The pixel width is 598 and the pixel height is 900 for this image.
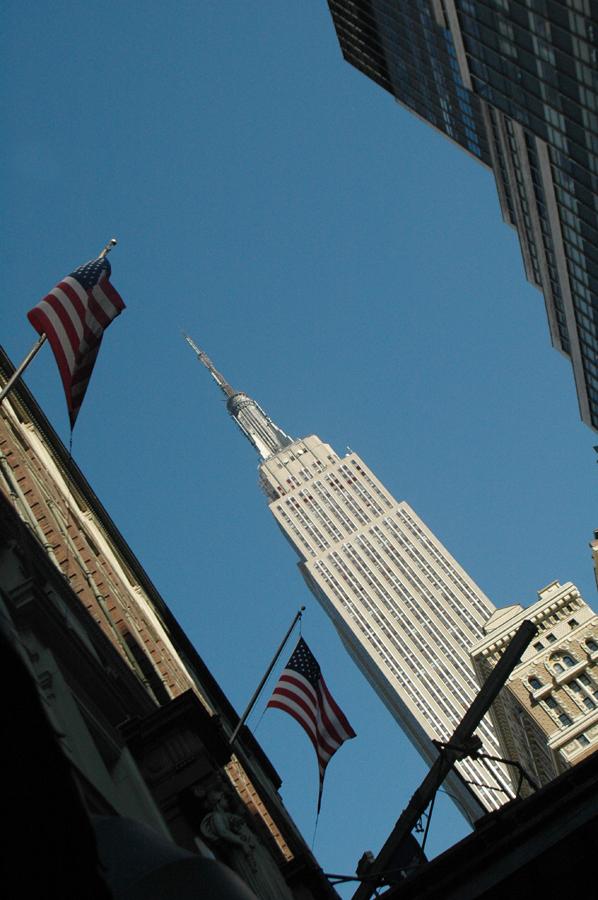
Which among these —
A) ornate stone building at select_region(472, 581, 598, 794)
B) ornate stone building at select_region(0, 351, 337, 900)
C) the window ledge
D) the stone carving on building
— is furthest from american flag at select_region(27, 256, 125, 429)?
the window ledge

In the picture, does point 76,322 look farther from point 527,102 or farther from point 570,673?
point 570,673

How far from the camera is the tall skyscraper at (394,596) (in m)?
132

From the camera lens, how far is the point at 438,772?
72.6ft

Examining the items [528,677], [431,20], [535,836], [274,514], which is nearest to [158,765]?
[535,836]

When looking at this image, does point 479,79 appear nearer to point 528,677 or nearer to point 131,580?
point 131,580

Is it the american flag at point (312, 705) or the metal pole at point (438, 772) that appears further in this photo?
the american flag at point (312, 705)

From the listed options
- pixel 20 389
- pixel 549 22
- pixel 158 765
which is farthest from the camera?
pixel 549 22

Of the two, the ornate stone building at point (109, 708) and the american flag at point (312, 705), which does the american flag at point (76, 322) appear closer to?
the ornate stone building at point (109, 708)

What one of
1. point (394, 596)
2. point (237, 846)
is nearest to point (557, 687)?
point (394, 596)

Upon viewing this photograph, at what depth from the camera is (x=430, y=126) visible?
259 feet

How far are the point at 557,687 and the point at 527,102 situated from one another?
52.6m

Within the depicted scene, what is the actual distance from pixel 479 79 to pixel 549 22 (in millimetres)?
11507

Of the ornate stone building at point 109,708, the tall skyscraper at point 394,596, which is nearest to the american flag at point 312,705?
the ornate stone building at point 109,708

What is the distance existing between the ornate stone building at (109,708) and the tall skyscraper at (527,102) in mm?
31157
